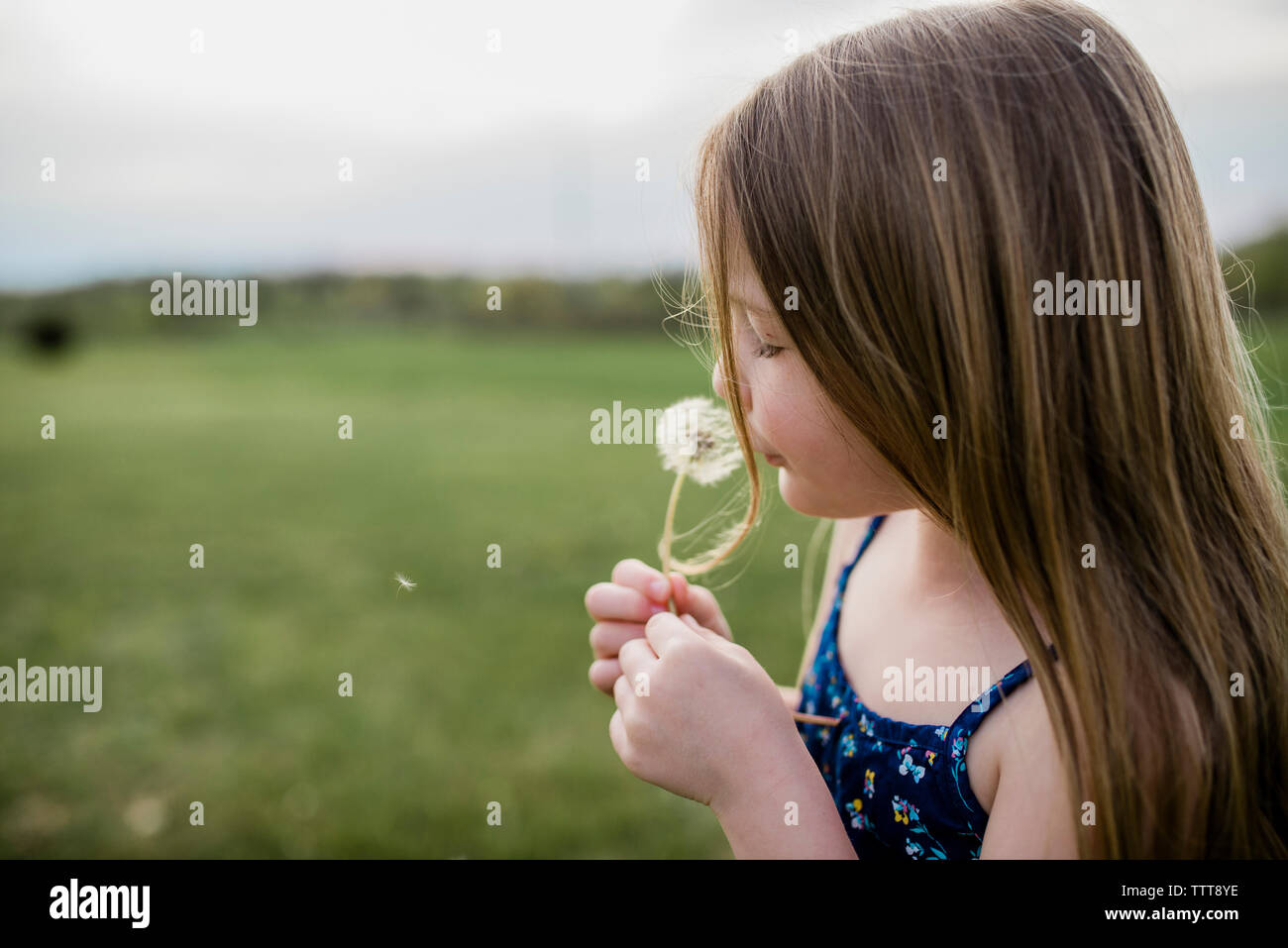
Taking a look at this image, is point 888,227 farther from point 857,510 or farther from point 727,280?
point 857,510

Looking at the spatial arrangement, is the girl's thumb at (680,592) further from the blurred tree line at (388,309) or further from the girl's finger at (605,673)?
the blurred tree line at (388,309)

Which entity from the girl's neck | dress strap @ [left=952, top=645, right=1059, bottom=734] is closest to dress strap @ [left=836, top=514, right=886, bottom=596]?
the girl's neck

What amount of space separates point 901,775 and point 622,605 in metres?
0.47

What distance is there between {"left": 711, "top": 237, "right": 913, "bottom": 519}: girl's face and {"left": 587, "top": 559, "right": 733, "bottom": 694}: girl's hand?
29 centimetres

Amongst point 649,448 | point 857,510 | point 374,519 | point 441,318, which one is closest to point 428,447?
point 649,448

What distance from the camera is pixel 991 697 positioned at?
1.18 metres

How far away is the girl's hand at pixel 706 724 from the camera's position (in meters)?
1.21

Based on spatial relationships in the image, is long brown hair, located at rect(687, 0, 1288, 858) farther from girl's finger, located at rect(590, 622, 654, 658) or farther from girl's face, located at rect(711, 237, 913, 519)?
girl's finger, located at rect(590, 622, 654, 658)

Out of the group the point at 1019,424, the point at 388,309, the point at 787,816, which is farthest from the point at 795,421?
the point at 388,309

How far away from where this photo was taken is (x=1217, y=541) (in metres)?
1.16

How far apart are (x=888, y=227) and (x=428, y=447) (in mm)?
8632

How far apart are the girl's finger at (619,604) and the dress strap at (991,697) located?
0.49 m

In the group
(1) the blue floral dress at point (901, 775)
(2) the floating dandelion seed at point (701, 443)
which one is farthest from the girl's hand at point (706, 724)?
(2) the floating dandelion seed at point (701, 443)

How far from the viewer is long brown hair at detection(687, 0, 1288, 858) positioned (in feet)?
3.44
